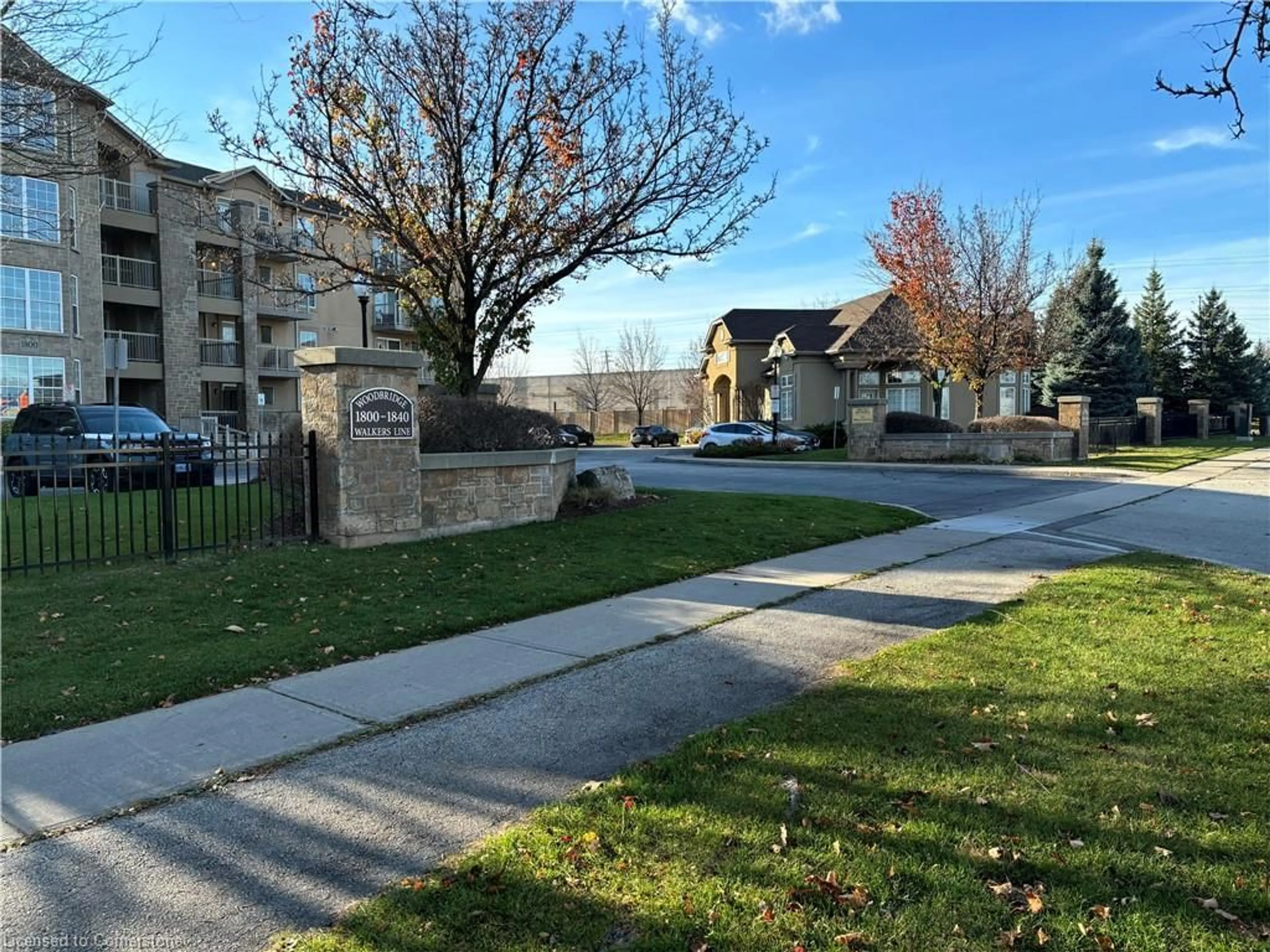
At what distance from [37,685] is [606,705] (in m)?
3.65

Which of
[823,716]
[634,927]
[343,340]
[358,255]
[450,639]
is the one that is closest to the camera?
[634,927]

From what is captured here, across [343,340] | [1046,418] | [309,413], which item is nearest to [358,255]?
[309,413]

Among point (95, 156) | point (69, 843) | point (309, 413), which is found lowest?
point (69, 843)

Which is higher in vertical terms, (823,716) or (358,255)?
(358,255)

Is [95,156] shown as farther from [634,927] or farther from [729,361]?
[729,361]

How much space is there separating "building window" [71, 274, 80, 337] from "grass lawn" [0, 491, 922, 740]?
26.3 meters

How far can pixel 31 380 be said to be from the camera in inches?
1137

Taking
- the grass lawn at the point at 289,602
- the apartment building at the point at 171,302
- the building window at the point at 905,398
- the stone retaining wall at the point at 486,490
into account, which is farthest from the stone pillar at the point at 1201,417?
the stone retaining wall at the point at 486,490

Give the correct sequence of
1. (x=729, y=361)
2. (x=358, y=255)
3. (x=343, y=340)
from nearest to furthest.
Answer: (x=358, y=255) < (x=343, y=340) < (x=729, y=361)

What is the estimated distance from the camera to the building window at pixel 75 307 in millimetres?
29875

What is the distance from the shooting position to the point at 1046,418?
1113 inches

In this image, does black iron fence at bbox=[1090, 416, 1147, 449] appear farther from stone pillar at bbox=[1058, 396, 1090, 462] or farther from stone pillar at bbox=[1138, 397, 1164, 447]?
stone pillar at bbox=[1058, 396, 1090, 462]

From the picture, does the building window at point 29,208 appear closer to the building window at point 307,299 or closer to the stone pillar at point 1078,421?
the building window at point 307,299

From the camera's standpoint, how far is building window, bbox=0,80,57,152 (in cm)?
795
